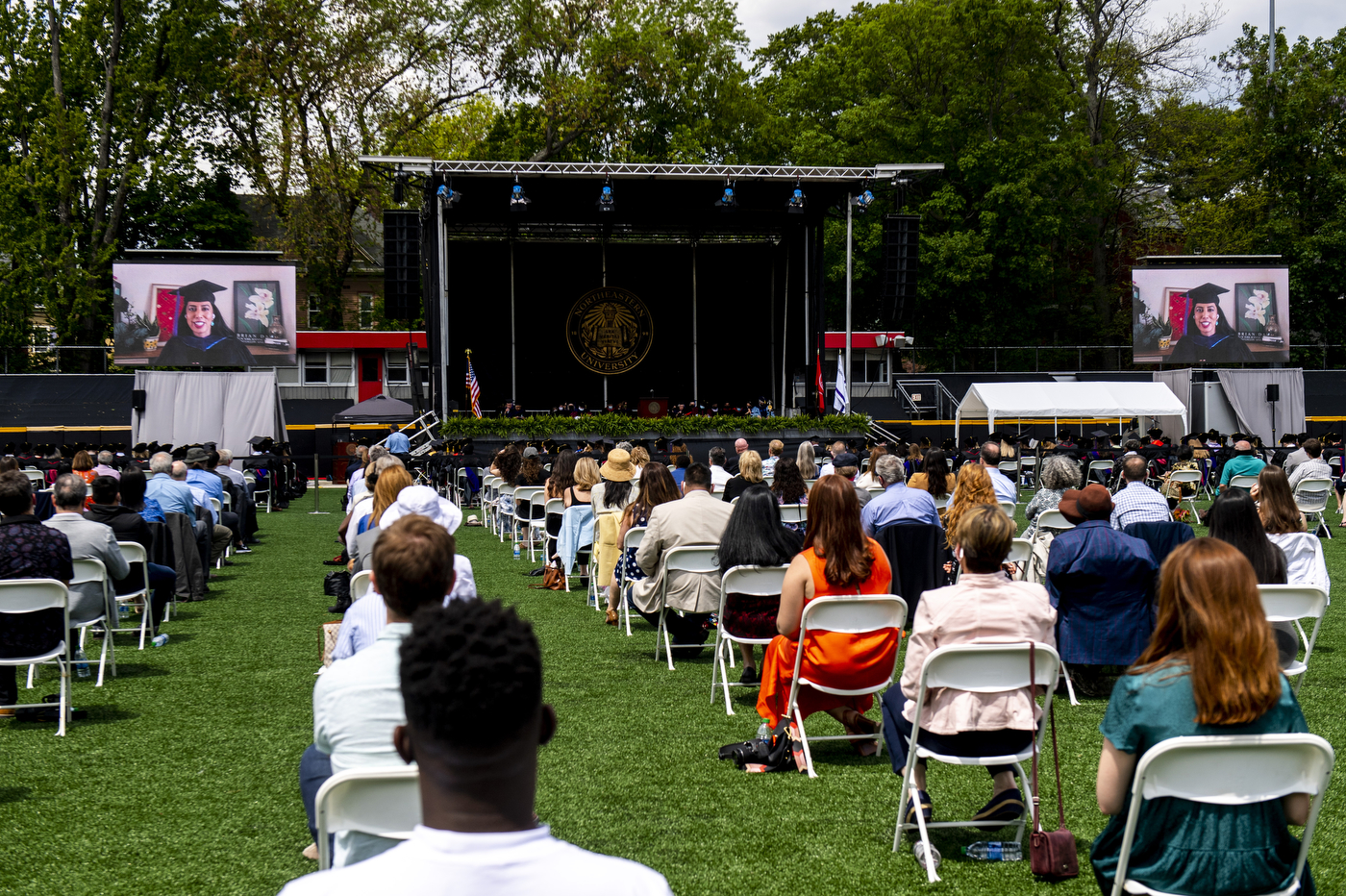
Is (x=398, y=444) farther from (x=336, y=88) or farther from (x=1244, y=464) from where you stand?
(x=336, y=88)

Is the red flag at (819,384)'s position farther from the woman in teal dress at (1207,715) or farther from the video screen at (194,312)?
the woman in teal dress at (1207,715)

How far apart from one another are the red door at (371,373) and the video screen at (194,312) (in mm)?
7445

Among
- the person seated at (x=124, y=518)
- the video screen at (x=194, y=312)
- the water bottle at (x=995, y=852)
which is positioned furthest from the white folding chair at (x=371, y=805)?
the video screen at (x=194, y=312)

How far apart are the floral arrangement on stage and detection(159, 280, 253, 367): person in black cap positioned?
8.60m

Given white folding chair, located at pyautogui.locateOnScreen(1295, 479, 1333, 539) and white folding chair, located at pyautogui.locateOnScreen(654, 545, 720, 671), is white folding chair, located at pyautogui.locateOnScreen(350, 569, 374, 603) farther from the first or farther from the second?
white folding chair, located at pyautogui.locateOnScreen(1295, 479, 1333, 539)

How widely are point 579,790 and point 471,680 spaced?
3613 millimetres

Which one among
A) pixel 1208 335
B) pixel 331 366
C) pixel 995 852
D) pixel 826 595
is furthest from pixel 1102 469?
pixel 331 366

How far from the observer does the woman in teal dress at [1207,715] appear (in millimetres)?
2672

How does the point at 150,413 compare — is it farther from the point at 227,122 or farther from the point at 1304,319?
the point at 1304,319

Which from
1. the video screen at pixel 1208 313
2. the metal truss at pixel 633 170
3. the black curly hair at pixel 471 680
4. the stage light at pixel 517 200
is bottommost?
the black curly hair at pixel 471 680

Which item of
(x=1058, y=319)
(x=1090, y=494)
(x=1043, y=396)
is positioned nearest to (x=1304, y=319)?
(x=1058, y=319)

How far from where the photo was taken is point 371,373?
Result: 35.2m

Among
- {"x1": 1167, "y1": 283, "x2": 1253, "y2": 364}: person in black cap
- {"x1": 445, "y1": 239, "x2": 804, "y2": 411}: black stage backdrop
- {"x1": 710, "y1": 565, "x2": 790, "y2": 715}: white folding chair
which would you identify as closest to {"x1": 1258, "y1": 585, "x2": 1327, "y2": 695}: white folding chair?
{"x1": 710, "y1": 565, "x2": 790, "y2": 715}: white folding chair

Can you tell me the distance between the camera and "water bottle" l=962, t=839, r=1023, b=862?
410 centimetres
